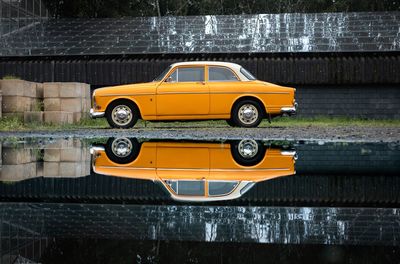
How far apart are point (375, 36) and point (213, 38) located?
6.58m

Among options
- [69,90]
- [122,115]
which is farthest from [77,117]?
[122,115]

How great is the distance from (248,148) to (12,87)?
10.9m

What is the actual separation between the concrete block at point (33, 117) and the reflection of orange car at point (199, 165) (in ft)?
30.2

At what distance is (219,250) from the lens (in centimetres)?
292

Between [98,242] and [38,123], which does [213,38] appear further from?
[98,242]

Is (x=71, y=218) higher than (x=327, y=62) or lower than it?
lower

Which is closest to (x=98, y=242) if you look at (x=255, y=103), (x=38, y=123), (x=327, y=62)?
(x=255, y=103)

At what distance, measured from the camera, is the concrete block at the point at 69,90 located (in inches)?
821

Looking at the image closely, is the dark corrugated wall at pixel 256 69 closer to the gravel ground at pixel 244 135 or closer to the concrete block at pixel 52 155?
the gravel ground at pixel 244 135

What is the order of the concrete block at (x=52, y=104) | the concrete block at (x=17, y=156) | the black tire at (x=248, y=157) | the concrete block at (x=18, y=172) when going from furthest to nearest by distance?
the concrete block at (x=52, y=104)
the concrete block at (x=17, y=156)
the black tire at (x=248, y=157)
the concrete block at (x=18, y=172)

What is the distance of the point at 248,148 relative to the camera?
9969mm

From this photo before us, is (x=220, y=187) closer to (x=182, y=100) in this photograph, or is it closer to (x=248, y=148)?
(x=248, y=148)

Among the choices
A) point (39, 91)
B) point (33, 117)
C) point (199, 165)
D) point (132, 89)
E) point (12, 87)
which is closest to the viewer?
point (199, 165)

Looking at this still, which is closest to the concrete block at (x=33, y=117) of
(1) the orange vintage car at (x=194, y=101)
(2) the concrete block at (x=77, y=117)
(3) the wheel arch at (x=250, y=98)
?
(2) the concrete block at (x=77, y=117)
